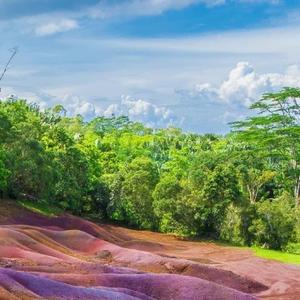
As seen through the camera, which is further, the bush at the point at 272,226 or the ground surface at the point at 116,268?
the bush at the point at 272,226

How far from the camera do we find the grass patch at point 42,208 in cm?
6216

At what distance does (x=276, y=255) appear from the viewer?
196 feet

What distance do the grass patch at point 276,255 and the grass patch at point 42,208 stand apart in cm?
1965

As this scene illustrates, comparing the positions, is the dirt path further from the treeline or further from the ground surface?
the treeline

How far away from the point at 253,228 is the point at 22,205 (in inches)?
912

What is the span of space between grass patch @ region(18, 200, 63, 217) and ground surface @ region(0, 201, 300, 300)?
1184 mm

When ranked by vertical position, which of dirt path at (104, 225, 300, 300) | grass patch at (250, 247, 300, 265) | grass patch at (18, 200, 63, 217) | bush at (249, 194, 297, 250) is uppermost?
bush at (249, 194, 297, 250)

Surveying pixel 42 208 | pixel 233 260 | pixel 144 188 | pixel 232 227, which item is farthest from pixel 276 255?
pixel 42 208

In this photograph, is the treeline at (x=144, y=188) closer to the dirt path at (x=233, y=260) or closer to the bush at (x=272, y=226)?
the bush at (x=272, y=226)

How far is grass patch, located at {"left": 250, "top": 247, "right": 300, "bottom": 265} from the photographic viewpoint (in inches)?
2253

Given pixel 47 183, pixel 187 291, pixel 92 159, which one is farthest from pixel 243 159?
pixel 187 291

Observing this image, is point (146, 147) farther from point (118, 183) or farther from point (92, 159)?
point (118, 183)

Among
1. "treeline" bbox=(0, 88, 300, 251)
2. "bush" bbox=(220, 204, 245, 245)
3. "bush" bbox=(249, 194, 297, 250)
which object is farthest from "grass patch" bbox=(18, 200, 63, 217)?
"bush" bbox=(249, 194, 297, 250)

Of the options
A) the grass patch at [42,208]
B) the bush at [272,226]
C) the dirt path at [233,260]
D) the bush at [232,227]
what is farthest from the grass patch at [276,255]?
the grass patch at [42,208]
